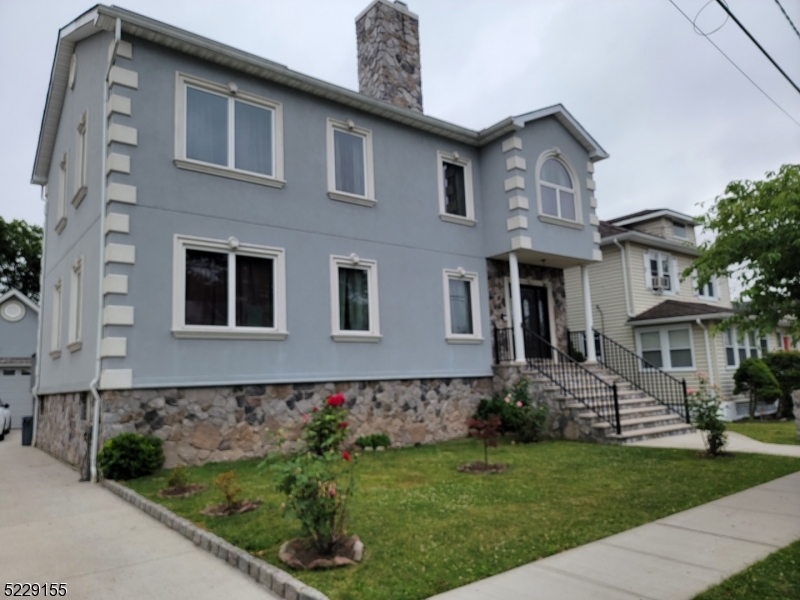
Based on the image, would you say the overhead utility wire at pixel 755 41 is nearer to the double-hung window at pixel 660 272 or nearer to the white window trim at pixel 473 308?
the white window trim at pixel 473 308

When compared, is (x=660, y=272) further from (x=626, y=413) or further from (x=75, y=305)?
(x=75, y=305)

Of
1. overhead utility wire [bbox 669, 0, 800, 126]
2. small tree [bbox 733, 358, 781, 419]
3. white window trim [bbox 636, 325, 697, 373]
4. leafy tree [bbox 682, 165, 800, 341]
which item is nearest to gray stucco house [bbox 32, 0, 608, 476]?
overhead utility wire [bbox 669, 0, 800, 126]

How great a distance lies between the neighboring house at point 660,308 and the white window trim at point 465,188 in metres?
6.27

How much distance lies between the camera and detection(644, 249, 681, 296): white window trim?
20.7 meters

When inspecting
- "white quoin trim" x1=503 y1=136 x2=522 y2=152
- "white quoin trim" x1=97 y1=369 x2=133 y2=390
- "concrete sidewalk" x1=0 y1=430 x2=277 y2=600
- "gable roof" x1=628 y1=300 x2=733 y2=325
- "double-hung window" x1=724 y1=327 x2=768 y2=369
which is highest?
"white quoin trim" x1=503 y1=136 x2=522 y2=152

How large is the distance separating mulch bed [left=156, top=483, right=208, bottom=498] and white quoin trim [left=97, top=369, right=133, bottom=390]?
6.59 feet

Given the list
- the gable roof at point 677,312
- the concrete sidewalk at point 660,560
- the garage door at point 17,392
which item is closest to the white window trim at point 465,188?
the concrete sidewalk at point 660,560

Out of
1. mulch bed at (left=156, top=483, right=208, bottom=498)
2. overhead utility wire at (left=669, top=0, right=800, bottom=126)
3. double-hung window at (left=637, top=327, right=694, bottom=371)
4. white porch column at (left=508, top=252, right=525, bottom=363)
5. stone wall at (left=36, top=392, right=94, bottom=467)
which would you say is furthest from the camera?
double-hung window at (left=637, top=327, right=694, bottom=371)

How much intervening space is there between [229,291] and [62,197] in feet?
18.8

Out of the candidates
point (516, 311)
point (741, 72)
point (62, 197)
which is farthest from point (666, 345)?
point (62, 197)

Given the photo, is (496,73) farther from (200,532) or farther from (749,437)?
(200,532)

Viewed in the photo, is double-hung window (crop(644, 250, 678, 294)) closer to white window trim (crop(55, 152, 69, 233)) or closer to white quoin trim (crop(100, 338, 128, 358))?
white quoin trim (crop(100, 338, 128, 358))

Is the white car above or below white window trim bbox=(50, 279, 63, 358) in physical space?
below

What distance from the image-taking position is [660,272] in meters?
21.3
